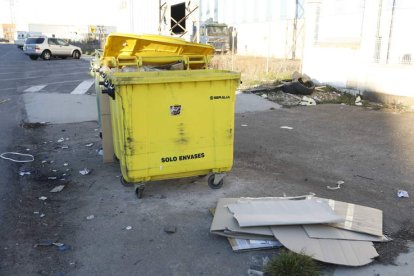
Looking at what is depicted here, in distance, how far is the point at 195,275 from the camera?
3154 mm

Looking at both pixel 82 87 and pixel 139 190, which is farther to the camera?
pixel 82 87

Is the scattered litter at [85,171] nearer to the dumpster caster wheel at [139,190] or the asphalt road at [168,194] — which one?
the asphalt road at [168,194]

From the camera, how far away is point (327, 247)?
11.0ft

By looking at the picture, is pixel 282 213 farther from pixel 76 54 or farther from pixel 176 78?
pixel 76 54

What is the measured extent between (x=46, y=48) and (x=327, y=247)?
91.7 ft

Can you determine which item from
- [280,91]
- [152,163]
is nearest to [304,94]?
[280,91]

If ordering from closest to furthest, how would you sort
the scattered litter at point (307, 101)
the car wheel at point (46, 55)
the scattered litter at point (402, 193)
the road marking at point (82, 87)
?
the scattered litter at point (402, 193) → the scattered litter at point (307, 101) → the road marking at point (82, 87) → the car wheel at point (46, 55)

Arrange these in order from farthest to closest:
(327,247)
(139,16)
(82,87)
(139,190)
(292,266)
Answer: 1. (139,16)
2. (82,87)
3. (139,190)
4. (327,247)
5. (292,266)

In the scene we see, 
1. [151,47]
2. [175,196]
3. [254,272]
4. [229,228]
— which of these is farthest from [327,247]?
[151,47]

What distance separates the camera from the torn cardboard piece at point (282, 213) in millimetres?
3564

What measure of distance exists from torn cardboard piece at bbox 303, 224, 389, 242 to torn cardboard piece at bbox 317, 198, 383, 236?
35 millimetres

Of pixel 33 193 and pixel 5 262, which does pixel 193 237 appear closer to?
pixel 5 262

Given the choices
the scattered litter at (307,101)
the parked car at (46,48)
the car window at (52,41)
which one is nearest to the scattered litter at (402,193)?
the scattered litter at (307,101)

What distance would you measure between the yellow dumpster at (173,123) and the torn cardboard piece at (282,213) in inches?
29.1
